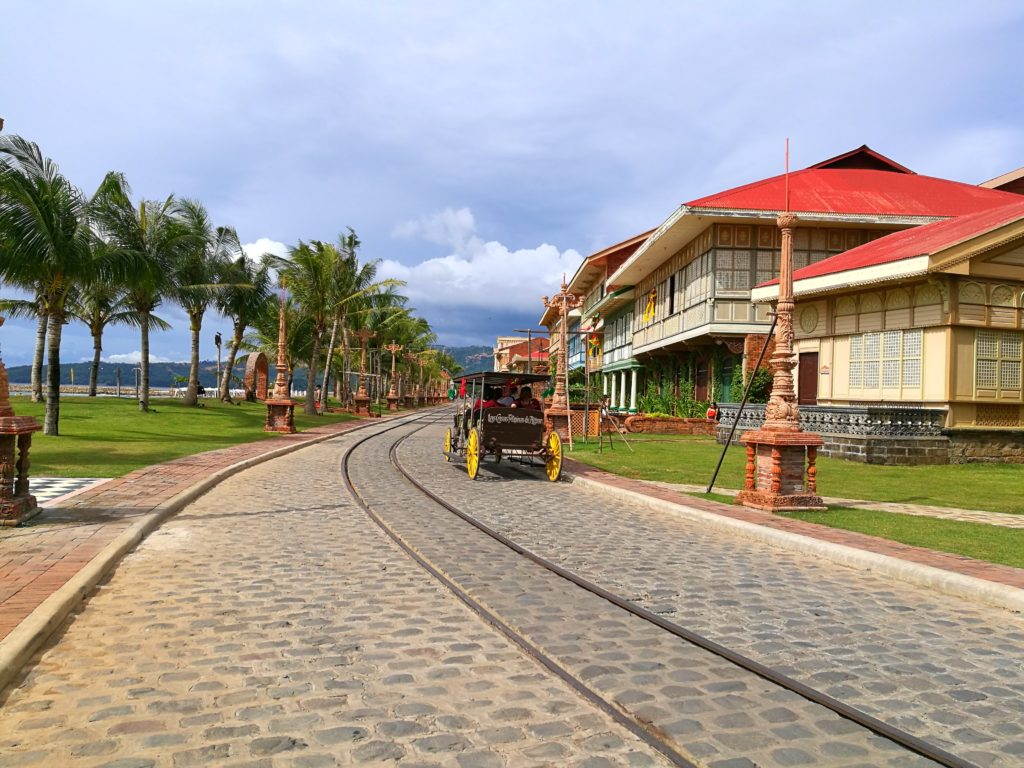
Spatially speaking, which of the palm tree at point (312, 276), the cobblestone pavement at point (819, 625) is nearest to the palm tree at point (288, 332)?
the palm tree at point (312, 276)

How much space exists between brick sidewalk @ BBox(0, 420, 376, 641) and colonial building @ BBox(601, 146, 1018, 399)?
1812 cm

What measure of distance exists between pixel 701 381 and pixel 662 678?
27.0 metres

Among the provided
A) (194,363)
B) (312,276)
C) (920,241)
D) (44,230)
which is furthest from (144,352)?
(920,241)

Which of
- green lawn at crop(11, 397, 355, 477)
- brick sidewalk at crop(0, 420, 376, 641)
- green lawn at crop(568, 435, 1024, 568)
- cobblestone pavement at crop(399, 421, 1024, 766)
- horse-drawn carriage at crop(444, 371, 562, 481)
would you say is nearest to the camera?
cobblestone pavement at crop(399, 421, 1024, 766)

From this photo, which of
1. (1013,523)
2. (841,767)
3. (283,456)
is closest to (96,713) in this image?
(841,767)

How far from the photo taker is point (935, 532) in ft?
29.2

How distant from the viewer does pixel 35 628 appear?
15.1 ft

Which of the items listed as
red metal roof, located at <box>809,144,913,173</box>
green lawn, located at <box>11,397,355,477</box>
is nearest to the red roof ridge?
red metal roof, located at <box>809,144,913,173</box>

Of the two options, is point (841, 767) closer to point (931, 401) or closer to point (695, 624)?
point (695, 624)

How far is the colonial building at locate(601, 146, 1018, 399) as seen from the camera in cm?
2595

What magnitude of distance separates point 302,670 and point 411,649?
0.69 metres

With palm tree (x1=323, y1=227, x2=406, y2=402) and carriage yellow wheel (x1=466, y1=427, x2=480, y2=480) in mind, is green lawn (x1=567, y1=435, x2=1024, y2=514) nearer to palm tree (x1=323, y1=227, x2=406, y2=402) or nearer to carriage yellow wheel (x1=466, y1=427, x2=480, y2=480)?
carriage yellow wheel (x1=466, y1=427, x2=480, y2=480)

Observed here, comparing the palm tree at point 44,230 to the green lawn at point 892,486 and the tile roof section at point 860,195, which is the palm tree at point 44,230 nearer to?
the green lawn at point 892,486

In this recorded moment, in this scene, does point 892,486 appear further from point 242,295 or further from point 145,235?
point 242,295
